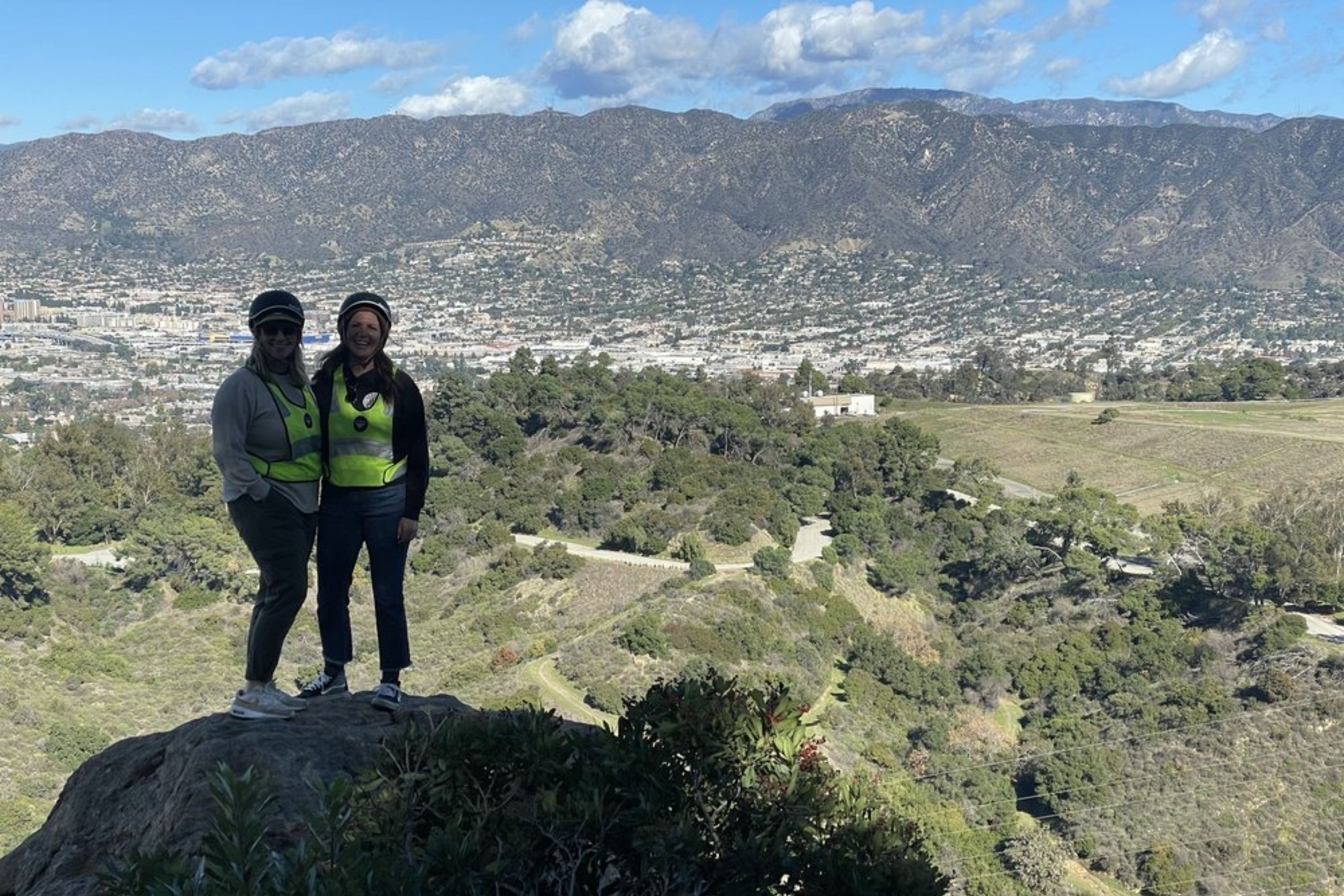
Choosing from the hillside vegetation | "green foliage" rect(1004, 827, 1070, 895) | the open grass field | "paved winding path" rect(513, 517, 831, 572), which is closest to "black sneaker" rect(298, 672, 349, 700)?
the hillside vegetation

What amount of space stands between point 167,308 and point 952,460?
85124 millimetres

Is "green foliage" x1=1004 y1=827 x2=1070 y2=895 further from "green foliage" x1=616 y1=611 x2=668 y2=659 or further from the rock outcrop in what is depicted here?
the rock outcrop

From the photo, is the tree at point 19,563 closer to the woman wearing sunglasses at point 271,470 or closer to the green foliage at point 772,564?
the green foliage at point 772,564

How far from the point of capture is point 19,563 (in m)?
20.6

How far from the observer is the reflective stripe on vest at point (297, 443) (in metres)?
3.90

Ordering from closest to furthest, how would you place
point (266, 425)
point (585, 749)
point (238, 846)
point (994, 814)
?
1. point (238, 846)
2. point (585, 749)
3. point (266, 425)
4. point (994, 814)

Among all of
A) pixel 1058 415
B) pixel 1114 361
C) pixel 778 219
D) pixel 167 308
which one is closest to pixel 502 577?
pixel 1058 415

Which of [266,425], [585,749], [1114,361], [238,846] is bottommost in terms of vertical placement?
[1114,361]

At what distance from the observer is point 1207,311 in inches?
4355

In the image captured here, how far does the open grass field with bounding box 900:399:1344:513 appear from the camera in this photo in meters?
31.5

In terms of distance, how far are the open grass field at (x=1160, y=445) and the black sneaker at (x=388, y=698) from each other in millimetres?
29361

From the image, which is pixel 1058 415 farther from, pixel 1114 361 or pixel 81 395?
pixel 81 395

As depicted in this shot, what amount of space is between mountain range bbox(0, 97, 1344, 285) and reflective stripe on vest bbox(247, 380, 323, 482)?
129004mm

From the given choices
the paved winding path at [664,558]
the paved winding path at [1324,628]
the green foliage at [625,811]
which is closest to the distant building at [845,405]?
the paved winding path at [664,558]
